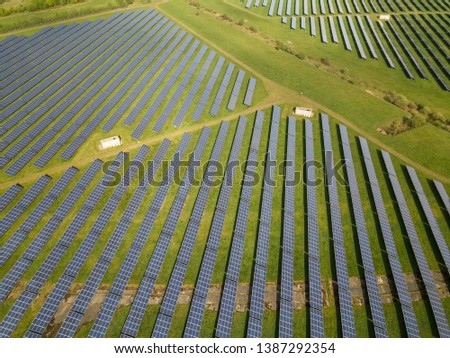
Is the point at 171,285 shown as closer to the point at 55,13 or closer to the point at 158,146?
the point at 158,146

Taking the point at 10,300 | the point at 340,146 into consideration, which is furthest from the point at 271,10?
the point at 10,300

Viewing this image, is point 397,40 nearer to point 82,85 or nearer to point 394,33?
point 394,33

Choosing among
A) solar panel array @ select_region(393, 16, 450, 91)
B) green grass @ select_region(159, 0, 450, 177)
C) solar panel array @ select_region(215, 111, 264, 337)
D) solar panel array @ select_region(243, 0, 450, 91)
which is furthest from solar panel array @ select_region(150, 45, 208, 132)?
solar panel array @ select_region(393, 16, 450, 91)

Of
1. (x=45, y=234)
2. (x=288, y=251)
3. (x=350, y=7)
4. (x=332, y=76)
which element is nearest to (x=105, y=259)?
(x=45, y=234)

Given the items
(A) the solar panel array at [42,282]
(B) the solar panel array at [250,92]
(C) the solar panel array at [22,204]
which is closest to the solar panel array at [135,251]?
(A) the solar panel array at [42,282]

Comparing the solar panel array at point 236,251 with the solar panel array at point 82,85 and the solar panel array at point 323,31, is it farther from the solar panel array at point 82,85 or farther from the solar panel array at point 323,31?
the solar panel array at point 323,31

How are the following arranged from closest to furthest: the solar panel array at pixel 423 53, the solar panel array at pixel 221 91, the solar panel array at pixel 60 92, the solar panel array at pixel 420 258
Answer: the solar panel array at pixel 420 258 → the solar panel array at pixel 60 92 → the solar panel array at pixel 221 91 → the solar panel array at pixel 423 53
